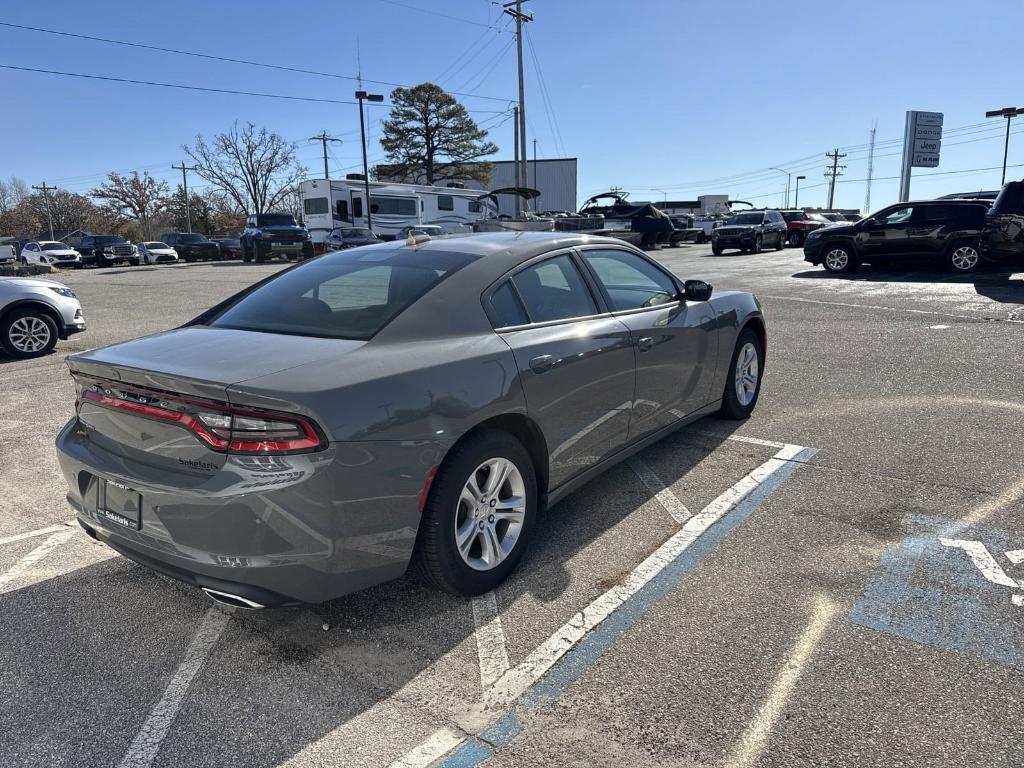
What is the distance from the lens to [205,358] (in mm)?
2652

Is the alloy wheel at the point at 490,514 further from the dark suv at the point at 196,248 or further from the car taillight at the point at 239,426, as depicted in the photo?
the dark suv at the point at 196,248

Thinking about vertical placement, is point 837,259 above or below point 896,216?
below

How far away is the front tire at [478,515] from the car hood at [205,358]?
2.06 ft

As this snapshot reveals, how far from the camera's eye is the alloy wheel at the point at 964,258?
1535 centimetres

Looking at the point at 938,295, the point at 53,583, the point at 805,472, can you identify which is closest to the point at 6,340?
the point at 53,583

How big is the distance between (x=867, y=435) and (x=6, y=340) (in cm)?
916

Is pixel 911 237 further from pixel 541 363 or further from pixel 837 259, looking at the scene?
pixel 541 363

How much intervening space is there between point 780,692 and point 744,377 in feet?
10.8

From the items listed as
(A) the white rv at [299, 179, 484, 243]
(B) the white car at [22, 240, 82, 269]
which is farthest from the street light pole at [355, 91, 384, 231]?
(B) the white car at [22, 240, 82, 269]

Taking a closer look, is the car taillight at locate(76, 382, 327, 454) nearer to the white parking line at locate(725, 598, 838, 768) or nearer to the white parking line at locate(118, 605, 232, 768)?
the white parking line at locate(118, 605, 232, 768)

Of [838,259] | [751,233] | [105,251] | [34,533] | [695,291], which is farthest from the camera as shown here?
[105,251]

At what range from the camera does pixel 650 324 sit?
3973mm

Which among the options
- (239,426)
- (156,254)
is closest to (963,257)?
(239,426)

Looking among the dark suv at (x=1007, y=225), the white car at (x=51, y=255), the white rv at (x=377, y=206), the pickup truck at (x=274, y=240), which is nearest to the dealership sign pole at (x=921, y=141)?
the white rv at (x=377, y=206)
